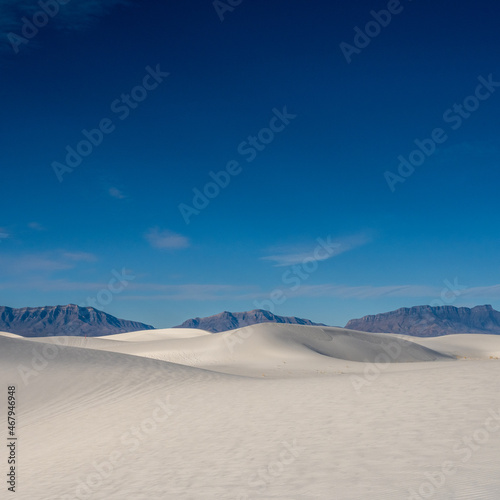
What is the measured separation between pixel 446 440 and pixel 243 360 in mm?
28262

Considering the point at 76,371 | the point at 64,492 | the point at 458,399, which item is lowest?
the point at 64,492

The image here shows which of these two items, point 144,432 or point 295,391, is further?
point 295,391

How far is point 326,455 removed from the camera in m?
9.05

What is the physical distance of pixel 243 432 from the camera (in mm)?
11562

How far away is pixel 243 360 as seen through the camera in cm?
3662

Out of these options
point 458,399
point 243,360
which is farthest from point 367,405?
point 243,360

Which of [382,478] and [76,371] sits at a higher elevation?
[76,371]

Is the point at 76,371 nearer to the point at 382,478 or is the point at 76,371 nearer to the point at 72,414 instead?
the point at 72,414

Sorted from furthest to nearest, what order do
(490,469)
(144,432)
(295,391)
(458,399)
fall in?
(295,391), (144,432), (458,399), (490,469)

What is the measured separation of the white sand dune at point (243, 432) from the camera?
7809mm

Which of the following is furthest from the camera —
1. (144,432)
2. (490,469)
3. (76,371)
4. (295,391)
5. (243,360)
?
(243,360)

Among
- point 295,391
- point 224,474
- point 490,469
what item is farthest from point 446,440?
point 295,391

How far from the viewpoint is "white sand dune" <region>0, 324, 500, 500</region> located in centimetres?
781

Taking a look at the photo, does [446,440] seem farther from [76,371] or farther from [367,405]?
[76,371]
